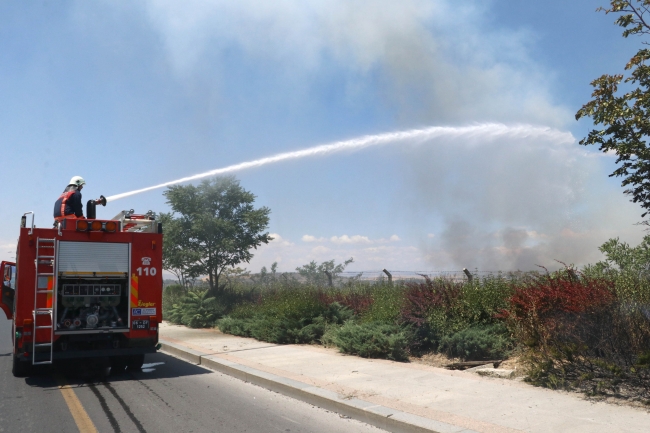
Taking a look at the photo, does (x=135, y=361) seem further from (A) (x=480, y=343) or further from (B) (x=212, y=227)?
(B) (x=212, y=227)

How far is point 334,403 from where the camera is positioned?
6910 mm

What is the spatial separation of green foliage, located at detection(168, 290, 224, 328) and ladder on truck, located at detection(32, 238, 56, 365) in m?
8.69

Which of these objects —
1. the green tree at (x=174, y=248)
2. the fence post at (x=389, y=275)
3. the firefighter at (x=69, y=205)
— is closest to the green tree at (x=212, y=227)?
the green tree at (x=174, y=248)

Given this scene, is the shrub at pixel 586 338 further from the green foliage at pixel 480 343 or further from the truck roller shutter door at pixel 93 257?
the truck roller shutter door at pixel 93 257

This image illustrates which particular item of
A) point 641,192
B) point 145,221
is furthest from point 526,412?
point 145,221

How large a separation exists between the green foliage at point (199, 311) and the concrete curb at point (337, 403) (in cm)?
652

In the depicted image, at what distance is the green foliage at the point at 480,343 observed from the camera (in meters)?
8.93

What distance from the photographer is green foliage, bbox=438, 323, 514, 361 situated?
893cm

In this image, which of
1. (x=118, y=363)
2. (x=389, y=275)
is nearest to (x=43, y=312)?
(x=118, y=363)

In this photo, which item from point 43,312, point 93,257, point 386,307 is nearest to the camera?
point 43,312

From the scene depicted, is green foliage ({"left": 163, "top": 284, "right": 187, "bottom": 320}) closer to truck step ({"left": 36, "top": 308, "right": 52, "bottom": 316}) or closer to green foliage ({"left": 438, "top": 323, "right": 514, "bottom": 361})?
truck step ({"left": 36, "top": 308, "right": 52, "bottom": 316})

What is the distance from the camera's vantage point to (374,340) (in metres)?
9.99

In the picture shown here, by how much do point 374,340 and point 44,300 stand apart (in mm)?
5746

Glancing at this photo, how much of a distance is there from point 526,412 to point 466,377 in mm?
2025
